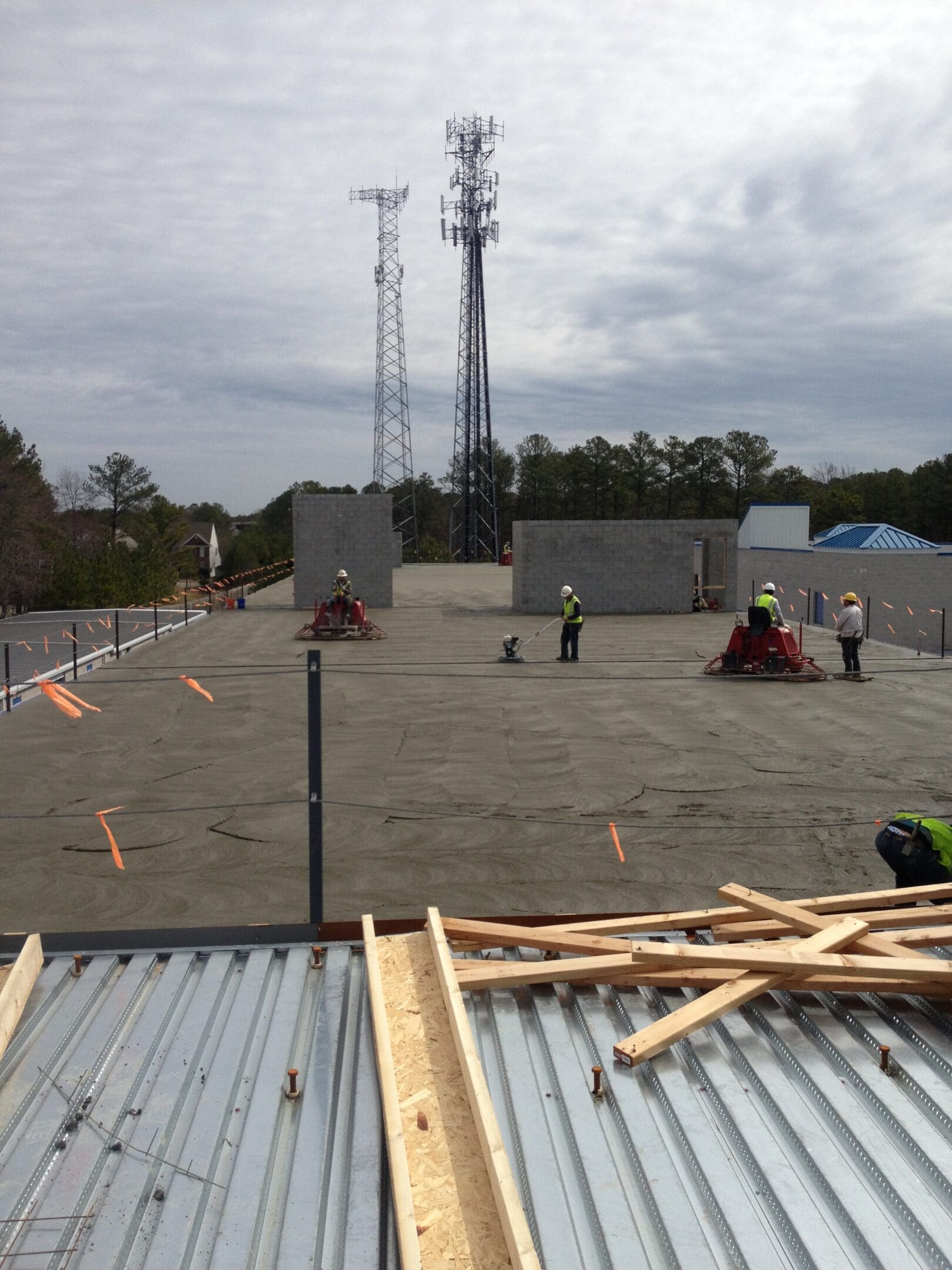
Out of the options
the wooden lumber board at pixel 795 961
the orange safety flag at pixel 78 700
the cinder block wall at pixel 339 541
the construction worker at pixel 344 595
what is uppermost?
the cinder block wall at pixel 339 541

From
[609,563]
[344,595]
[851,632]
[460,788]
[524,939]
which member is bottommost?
[460,788]

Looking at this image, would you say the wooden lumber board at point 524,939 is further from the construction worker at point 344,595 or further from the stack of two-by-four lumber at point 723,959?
the construction worker at point 344,595

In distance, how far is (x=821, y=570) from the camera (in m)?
36.2

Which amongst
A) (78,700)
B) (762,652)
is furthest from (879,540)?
(78,700)

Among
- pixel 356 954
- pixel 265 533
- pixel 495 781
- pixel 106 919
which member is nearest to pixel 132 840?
pixel 106 919

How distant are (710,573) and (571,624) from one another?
15.7 metres

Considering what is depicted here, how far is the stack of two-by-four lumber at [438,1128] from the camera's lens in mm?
3148

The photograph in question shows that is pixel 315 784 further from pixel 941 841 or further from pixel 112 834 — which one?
pixel 112 834

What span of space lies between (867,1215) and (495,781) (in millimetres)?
9207

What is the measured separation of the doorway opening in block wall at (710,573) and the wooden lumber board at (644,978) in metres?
29.7

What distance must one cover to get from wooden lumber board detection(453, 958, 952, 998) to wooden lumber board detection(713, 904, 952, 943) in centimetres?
71

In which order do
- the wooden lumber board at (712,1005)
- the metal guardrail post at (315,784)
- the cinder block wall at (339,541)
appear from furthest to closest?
Result: the cinder block wall at (339,541) < the metal guardrail post at (315,784) < the wooden lumber board at (712,1005)

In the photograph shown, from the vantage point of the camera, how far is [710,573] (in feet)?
118

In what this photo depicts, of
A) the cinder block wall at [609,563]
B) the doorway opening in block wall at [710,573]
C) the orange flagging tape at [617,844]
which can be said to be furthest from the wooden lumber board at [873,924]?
the doorway opening in block wall at [710,573]
